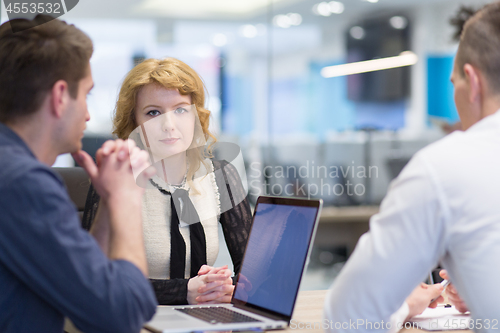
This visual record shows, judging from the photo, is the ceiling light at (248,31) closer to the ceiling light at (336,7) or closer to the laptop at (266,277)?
the ceiling light at (336,7)

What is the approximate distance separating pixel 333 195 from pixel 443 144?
4.05 metres

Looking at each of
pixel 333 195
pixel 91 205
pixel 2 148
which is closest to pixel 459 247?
pixel 2 148

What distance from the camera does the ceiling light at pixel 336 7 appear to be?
18.0ft

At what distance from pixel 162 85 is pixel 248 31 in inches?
123

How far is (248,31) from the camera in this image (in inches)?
180

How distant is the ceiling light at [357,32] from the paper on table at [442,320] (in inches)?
190

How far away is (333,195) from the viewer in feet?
16.0

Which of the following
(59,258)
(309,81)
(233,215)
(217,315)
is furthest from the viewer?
(309,81)

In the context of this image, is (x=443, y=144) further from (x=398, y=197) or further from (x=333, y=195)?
(x=333, y=195)

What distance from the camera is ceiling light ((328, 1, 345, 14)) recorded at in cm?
550

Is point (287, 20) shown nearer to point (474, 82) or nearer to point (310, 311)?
point (310, 311)

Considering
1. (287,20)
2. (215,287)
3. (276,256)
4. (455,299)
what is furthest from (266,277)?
(287,20)

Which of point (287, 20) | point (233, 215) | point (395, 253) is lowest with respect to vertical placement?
point (233, 215)

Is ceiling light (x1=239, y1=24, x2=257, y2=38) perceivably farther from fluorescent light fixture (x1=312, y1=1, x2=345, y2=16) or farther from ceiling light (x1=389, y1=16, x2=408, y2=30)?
ceiling light (x1=389, y1=16, x2=408, y2=30)
